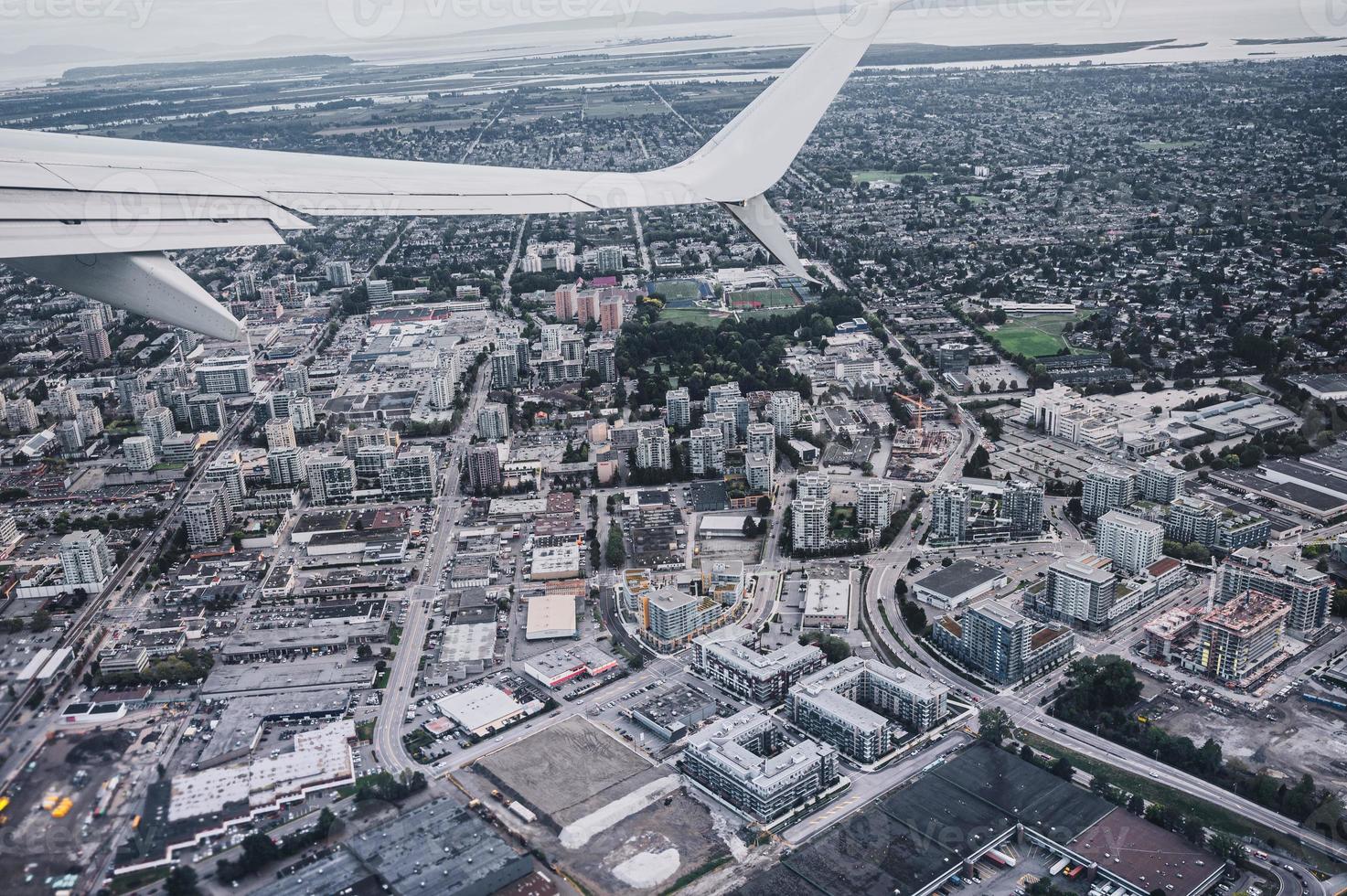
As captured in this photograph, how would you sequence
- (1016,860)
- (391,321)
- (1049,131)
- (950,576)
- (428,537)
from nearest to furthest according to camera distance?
(1016,860) < (950,576) < (428,537) < (391,321) < (1049,131)

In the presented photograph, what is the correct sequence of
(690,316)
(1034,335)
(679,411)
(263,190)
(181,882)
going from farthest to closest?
1. (690,316)
2. (1034,335)
3. (679,411)
4. (181,882)
5. (263,190)

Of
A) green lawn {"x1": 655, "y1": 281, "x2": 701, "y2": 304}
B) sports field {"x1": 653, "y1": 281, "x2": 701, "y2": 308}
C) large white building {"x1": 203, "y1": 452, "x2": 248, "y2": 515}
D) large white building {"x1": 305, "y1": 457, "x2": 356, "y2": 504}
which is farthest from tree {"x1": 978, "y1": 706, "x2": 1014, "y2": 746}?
green lawn {"x1": 655, "y1": 281, "x2": 701, "y2": 304}

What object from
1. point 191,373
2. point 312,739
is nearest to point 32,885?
point 312,739

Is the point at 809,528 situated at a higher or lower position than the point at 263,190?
lower

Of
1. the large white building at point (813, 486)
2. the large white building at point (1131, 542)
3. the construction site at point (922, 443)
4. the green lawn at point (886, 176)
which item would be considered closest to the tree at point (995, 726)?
the large white building at point (1131, 542)

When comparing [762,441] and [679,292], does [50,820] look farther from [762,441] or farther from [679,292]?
[679,292]

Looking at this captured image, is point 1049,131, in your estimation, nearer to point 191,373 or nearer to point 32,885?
point 191,373

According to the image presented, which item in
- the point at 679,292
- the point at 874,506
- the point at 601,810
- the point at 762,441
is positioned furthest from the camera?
the point at 679,292

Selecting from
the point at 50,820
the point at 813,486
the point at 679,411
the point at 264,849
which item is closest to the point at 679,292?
the point at 679,411
